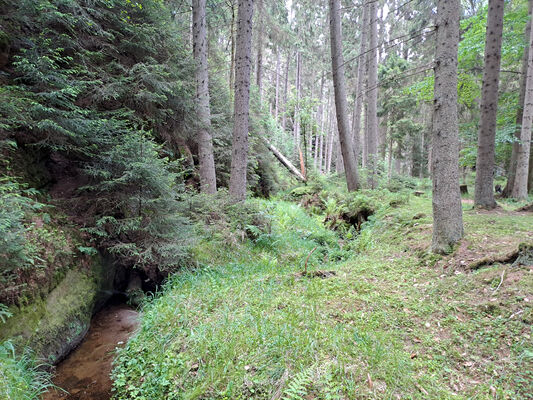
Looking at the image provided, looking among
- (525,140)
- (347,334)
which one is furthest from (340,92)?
(347,334)

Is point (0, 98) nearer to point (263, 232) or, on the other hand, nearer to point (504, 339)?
point (263, 232)

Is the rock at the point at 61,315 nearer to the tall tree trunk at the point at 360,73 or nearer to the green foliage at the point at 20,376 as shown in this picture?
the green foliage at the point at 20,376

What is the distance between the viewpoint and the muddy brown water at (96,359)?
2.80m

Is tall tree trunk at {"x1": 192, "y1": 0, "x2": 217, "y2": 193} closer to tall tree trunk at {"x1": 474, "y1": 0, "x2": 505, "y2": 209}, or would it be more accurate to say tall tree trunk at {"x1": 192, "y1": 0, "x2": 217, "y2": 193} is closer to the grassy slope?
the grassy slope

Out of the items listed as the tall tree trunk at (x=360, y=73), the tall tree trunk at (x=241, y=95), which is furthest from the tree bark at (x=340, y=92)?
the tall tree trunk at (x=241, y=95)

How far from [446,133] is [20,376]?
6.09 m

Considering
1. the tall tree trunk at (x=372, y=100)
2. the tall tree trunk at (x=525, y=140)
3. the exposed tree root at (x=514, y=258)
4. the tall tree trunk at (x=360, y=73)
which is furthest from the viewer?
the tall tree trunk at (x=360, y=73)

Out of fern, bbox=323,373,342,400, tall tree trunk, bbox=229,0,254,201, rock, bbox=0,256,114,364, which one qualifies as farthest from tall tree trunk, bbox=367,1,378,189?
rock, bbox=0,256,114,364

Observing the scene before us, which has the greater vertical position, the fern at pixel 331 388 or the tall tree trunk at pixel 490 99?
the tall tree trunk at pixel 490 99

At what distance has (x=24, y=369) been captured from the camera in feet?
8.62

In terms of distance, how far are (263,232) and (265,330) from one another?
12.1ft

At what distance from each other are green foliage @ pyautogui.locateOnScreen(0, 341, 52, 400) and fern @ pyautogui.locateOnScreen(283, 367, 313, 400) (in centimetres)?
233

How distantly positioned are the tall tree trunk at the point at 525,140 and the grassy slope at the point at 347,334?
6.92 metres

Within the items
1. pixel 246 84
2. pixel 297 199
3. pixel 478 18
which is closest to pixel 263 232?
pixel 246 84
